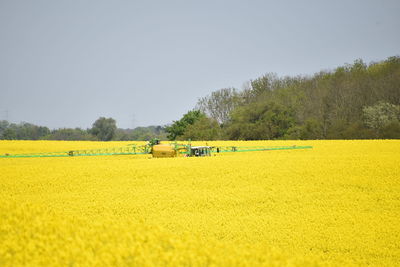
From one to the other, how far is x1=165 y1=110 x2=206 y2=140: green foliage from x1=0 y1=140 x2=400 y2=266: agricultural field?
48.4 metres

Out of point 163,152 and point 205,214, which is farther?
point 163,152

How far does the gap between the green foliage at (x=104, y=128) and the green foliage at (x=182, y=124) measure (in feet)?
85.5

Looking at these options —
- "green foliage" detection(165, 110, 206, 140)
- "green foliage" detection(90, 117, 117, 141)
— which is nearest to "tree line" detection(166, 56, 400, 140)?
"green foliage" detection(165, 110, 206, 140)

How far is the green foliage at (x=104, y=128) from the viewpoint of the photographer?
90000 millimetres

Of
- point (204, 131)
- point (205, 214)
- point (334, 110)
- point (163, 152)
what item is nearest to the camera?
point (205, 214)

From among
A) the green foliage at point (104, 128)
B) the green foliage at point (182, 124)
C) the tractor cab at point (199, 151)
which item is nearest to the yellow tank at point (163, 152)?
the tractor cab at point (199, 151)

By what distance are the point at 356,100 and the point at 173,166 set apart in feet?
149

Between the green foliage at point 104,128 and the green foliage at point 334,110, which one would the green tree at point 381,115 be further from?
the green foliage at point 104,128

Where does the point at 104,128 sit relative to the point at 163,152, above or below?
above

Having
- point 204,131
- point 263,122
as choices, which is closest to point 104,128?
point 204,131

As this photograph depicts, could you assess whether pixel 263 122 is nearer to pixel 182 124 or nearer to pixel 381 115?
pixel 381 115

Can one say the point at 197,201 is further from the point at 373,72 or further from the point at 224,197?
the point at 373,72

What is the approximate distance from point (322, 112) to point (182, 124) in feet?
81.8

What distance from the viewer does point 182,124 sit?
222ft
